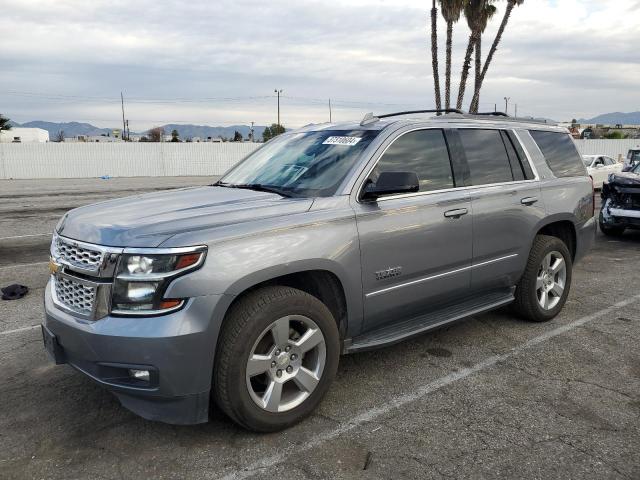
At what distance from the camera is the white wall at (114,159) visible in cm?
3488

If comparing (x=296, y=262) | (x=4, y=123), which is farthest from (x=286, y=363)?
(x=4, y=123)

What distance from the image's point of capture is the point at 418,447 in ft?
10.1

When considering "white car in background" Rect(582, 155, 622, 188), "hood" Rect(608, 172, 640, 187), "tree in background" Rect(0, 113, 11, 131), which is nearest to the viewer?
"hood" Rect(608, 172, 640, 187)

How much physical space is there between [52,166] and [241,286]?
122 ft

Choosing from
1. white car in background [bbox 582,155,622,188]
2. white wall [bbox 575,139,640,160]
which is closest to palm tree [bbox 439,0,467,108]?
white car in background [bbox 582,155,622,188]

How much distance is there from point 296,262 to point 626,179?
841 cm

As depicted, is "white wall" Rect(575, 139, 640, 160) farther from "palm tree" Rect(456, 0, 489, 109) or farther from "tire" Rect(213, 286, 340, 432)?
"tire" Rect(213, 286, 340, 432)

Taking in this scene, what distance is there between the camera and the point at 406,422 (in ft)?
11.0

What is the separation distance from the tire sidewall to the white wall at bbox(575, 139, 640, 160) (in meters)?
38.4

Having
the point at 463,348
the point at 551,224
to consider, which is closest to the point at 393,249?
the point at 463,348

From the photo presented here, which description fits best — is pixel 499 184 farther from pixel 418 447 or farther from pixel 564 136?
pixel 418 447

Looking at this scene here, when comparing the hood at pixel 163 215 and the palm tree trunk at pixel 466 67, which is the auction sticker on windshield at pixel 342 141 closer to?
the hood at pixel 163 215

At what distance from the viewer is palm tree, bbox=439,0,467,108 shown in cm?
2214

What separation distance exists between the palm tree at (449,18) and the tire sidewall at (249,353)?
71.4 ft
